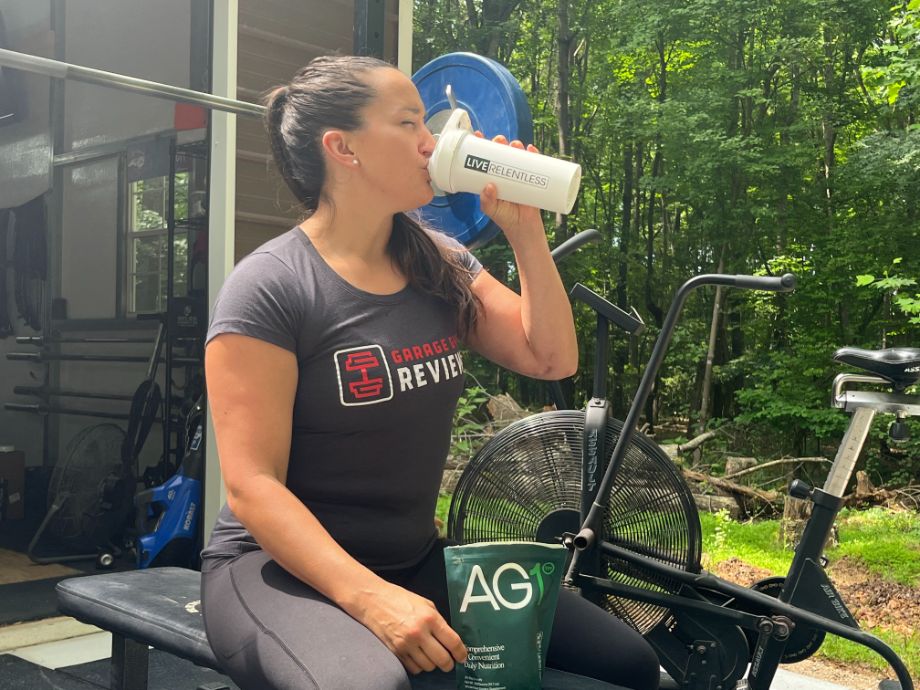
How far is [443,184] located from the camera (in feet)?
4.37

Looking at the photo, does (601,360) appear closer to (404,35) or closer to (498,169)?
(498,169)

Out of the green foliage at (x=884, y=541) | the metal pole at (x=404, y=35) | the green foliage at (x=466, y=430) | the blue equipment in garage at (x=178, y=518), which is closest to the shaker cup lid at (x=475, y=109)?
the metal pole at (x=404, y=35)

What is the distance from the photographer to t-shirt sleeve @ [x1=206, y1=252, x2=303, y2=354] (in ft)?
4.09

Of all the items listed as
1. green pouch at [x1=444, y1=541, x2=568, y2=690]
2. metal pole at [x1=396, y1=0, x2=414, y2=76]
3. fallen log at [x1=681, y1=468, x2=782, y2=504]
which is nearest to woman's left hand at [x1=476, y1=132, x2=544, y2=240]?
green pouch at [x1=444, y1=541, x2=568, y2=690]

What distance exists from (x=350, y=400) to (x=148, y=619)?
0.61 meters

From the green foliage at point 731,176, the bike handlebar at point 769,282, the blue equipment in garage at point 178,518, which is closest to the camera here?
the bike handlebar at point 769,282

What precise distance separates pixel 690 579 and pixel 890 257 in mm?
9549

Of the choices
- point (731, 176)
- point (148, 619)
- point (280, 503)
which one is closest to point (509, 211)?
point (280, 503)

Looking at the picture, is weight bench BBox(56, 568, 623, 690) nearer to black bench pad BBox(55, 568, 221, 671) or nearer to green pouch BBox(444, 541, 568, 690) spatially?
black bench pad BBox(55, 568, 221, 671)

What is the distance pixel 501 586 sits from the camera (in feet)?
3.82

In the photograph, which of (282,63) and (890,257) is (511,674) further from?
(890,257)

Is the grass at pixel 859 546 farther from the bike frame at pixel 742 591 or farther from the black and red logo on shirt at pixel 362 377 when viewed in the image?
the black and red logo on shirt at pixel 362 377

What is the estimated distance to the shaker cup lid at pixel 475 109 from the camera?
7.37ft

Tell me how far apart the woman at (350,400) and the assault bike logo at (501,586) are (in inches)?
2.1
